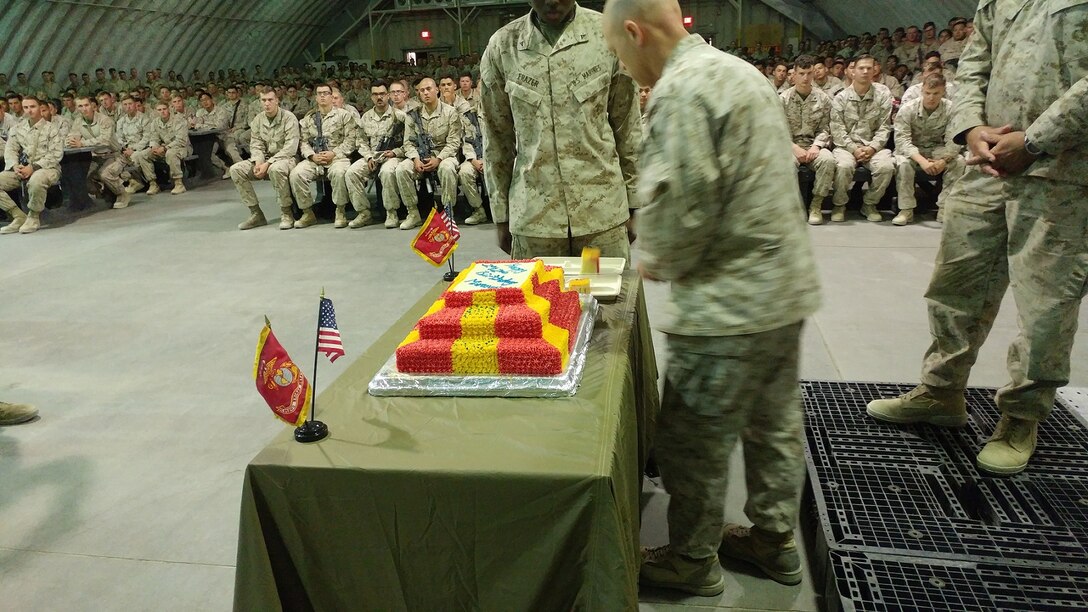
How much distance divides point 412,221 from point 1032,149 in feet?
17.9

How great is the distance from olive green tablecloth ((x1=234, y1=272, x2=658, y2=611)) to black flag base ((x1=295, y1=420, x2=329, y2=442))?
0.05 feet

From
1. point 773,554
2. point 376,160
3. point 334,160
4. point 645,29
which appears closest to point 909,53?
Result: point 376,160

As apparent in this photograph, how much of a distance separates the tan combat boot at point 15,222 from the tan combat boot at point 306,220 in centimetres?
291

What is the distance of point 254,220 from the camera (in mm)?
6984

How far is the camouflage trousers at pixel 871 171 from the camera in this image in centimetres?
591

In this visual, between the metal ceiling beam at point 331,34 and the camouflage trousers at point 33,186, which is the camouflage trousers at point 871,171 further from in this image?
the metal ceiling beam at point 331,34

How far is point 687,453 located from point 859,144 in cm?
542

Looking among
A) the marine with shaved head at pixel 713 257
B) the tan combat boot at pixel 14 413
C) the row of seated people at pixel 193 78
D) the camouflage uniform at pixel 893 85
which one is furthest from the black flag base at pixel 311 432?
the row of seated people at pixel 193 78

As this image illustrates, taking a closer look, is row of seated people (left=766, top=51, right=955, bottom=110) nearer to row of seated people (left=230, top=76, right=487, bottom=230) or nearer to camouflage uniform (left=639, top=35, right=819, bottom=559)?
row of seated people (left=230, top=76, right=487, bottom=230)

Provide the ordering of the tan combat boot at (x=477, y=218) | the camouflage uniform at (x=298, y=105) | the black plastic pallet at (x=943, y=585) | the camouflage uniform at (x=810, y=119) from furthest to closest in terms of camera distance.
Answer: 1. the camouflage uniform at (x=298, y=105)
2. the tan combat boot at (x=477, y=218)
3. the camouflage uniform at (x=810, y=119)
4. the black plastic pallet at (x=943, y=585)

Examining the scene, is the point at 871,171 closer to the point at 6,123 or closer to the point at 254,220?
the point at 254,220

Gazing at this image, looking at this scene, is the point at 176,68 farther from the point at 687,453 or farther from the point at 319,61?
the point at 687,453

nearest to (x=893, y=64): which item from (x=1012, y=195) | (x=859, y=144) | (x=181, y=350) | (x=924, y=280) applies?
(x=859, y=144)

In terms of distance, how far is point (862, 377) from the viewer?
119 inches
